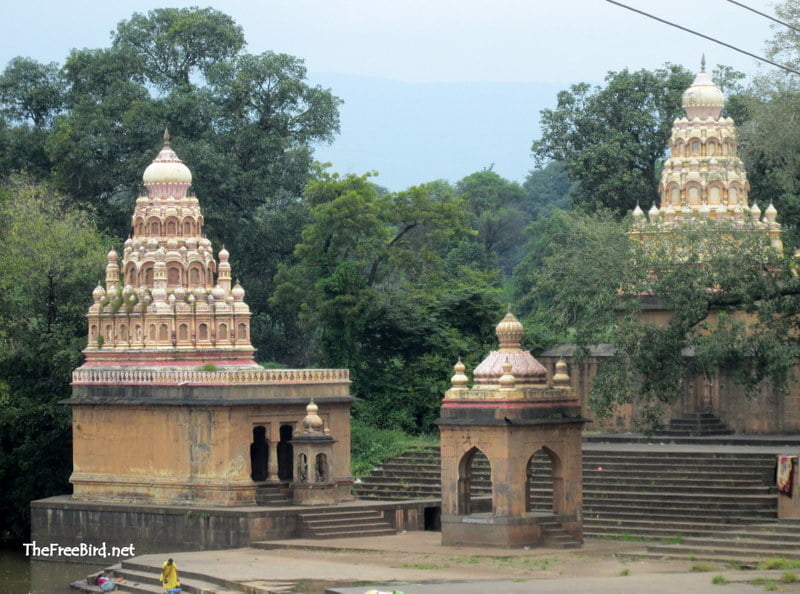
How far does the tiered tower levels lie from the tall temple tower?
2cm

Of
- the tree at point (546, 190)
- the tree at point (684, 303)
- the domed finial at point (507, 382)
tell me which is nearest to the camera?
the tree at point (684, 303)

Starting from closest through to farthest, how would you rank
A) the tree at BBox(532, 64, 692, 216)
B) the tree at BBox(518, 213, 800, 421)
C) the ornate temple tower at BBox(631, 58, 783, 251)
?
the tree at BBox(518, 213, 800, 421)
the ornate temple tower at BBox(631, 58, 783, 251)
the tree at BBox(532, 64, 692, 216)

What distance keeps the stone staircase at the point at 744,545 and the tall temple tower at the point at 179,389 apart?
9792 mm

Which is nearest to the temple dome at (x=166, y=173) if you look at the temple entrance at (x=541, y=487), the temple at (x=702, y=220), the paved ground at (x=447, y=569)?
the temple at (x=702, y=220)

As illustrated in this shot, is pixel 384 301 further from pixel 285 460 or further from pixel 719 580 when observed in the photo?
pixel 719 580

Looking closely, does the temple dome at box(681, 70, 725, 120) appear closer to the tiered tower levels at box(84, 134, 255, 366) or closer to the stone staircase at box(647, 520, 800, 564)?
the tiered tower levels at box(84, 134, 255, 366)

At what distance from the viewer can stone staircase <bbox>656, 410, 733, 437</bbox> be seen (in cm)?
4188

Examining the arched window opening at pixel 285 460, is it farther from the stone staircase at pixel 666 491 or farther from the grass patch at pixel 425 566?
the grass patch at pixel 425 566

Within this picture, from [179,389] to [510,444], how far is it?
367 inches

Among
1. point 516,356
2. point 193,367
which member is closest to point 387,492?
point 193,367

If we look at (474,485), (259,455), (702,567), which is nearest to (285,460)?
(259,455)

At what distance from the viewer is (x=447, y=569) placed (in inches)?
1233

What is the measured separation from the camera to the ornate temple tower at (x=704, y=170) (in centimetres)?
4444

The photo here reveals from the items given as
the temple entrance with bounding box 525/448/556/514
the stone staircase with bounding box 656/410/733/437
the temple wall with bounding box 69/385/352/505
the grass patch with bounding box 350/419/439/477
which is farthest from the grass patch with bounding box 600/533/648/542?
the grass patch with bounding box 350/419/439/477
